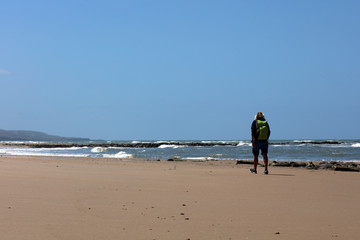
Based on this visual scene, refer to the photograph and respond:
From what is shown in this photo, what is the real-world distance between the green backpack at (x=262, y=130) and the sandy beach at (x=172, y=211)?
359 centimetres

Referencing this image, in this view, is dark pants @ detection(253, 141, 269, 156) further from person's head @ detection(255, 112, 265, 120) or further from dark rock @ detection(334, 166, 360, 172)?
dark rock @ detection(334, 166, 360, 172)

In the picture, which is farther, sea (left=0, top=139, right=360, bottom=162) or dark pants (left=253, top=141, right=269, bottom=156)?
sea (left=0, top=139, right=360, bottom=162)

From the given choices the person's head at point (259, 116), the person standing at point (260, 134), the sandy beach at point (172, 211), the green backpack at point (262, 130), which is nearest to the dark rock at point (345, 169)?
the person standing at point (260, 134)

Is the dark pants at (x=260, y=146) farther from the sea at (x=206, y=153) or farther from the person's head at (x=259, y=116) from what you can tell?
the sea at (x=206, y=153)

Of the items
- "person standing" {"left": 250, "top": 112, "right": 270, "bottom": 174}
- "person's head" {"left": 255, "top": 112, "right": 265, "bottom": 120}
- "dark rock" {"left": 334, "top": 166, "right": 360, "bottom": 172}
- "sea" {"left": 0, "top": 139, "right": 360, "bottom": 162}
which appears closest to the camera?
"person standing" {"left": 250, "top": 112, "right": 270, "bottom": 174}

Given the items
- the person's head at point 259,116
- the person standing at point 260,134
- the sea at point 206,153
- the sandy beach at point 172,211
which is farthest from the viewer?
the sea at point 206,153

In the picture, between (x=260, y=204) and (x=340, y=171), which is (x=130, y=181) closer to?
(x=260, y=204)

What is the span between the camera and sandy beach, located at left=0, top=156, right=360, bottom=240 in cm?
373

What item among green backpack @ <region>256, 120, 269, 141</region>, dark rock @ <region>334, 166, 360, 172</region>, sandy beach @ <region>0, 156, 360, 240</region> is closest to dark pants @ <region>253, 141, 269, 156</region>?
green backpack @ <region>256, 120, 269, 141</region>

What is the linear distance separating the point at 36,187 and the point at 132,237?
325 cm

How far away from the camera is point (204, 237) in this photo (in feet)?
11.8

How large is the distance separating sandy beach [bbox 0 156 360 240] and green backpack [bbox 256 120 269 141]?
359 centimetres

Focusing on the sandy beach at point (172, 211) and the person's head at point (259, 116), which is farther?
the person's head at point (259, 116)

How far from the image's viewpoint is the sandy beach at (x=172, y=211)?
3.73m
